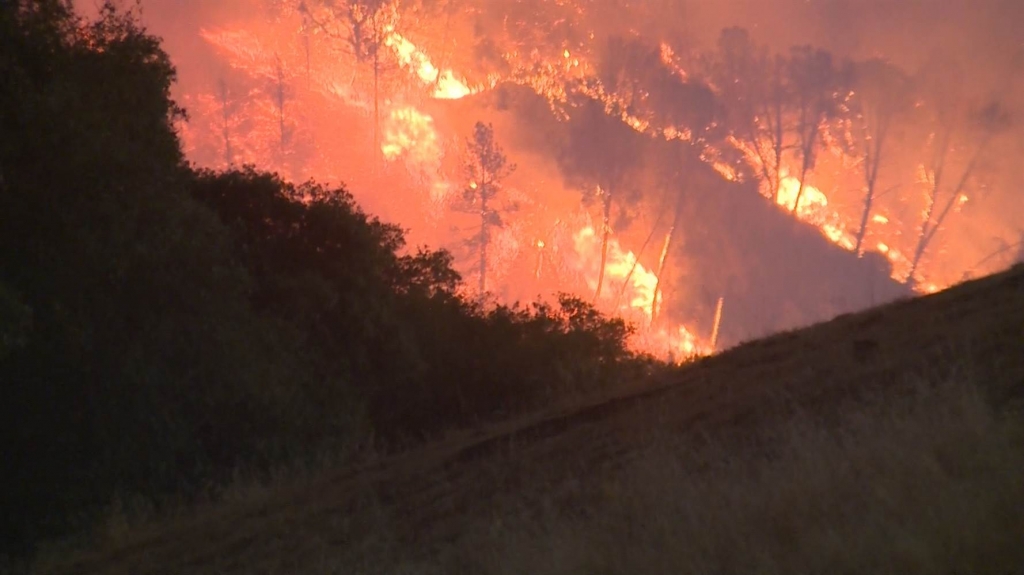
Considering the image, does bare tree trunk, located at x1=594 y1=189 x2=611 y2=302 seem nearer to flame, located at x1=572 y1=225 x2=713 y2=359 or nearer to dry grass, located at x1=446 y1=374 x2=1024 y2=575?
flame, located at x1=572 y1=225 x2=713 y2=359

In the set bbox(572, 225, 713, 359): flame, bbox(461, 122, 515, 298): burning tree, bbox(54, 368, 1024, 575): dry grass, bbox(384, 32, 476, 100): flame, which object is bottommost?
bbox(54, 368, 1024, 575): dry grass

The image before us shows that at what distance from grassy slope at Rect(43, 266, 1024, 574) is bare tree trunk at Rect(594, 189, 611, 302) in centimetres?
2720

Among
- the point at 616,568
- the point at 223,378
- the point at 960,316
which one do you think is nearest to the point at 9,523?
the point at 223,378

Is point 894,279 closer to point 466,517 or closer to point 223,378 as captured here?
point 223,378

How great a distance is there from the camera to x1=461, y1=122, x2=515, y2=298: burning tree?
123 ft

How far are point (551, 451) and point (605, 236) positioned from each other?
30.5m

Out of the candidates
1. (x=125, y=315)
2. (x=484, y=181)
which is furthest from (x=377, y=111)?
(x=125, y=315)

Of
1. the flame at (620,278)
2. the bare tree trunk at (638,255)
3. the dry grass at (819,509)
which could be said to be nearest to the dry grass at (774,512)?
the dry grass at (819,509)

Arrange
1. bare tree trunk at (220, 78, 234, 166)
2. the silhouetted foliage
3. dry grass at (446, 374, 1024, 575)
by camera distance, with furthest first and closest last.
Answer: bare tree trunk at (220, 78, 234, 166)
the silhouetted foliage
dry grass at (446, 374, 1024, 575)

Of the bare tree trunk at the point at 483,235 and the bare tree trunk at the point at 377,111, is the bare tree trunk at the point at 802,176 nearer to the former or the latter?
the bare tree trunk at the point at 483,235

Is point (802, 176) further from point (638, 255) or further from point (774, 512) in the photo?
point (774, 512)

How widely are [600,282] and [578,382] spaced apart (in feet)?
66.1

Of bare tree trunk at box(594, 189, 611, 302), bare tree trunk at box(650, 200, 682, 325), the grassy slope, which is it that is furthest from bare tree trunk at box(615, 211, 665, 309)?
the grassy slope

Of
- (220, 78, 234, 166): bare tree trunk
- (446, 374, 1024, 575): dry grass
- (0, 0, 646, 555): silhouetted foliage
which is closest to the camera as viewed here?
(446, 374, 1024, 575): dry grass
